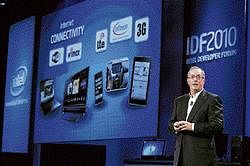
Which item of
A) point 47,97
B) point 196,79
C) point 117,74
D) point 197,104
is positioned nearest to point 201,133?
point 197,104

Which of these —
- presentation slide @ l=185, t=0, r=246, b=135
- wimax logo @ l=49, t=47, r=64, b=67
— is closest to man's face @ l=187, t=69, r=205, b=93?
presentation slide @ l=185, t=0, r=246, b=135

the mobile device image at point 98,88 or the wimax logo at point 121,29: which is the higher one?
the wimax logo at point 121,29

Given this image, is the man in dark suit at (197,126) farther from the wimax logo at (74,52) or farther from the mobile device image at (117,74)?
the wimax logo at (74,52)

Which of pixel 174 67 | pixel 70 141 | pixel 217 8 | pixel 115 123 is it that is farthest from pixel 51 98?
pixel 217 8

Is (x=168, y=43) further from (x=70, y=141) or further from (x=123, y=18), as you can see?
(x=70, y=141)

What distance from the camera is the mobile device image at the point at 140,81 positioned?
5.46m

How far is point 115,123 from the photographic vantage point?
5.88m

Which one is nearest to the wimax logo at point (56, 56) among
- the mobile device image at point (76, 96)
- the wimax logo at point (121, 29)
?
the mobile device image at point (76, 96)

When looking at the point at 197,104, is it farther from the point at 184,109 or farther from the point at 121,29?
the point at 121,29

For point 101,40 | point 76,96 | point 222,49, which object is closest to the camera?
point 222,49

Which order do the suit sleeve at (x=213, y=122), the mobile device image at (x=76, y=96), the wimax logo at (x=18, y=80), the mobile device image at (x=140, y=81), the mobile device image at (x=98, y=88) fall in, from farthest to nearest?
the wimax logo at (x=18, y=80) → the mobile device image at (x=76, y=96) → the mobile device image at (x=98, y=88) → the mobile device image at (x=140, y=81) → the suit sleeve at (x=213, y=122)

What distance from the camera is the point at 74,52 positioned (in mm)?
6793

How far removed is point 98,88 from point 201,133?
3.02 m

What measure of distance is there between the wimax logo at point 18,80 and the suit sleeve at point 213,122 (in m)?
5.00
